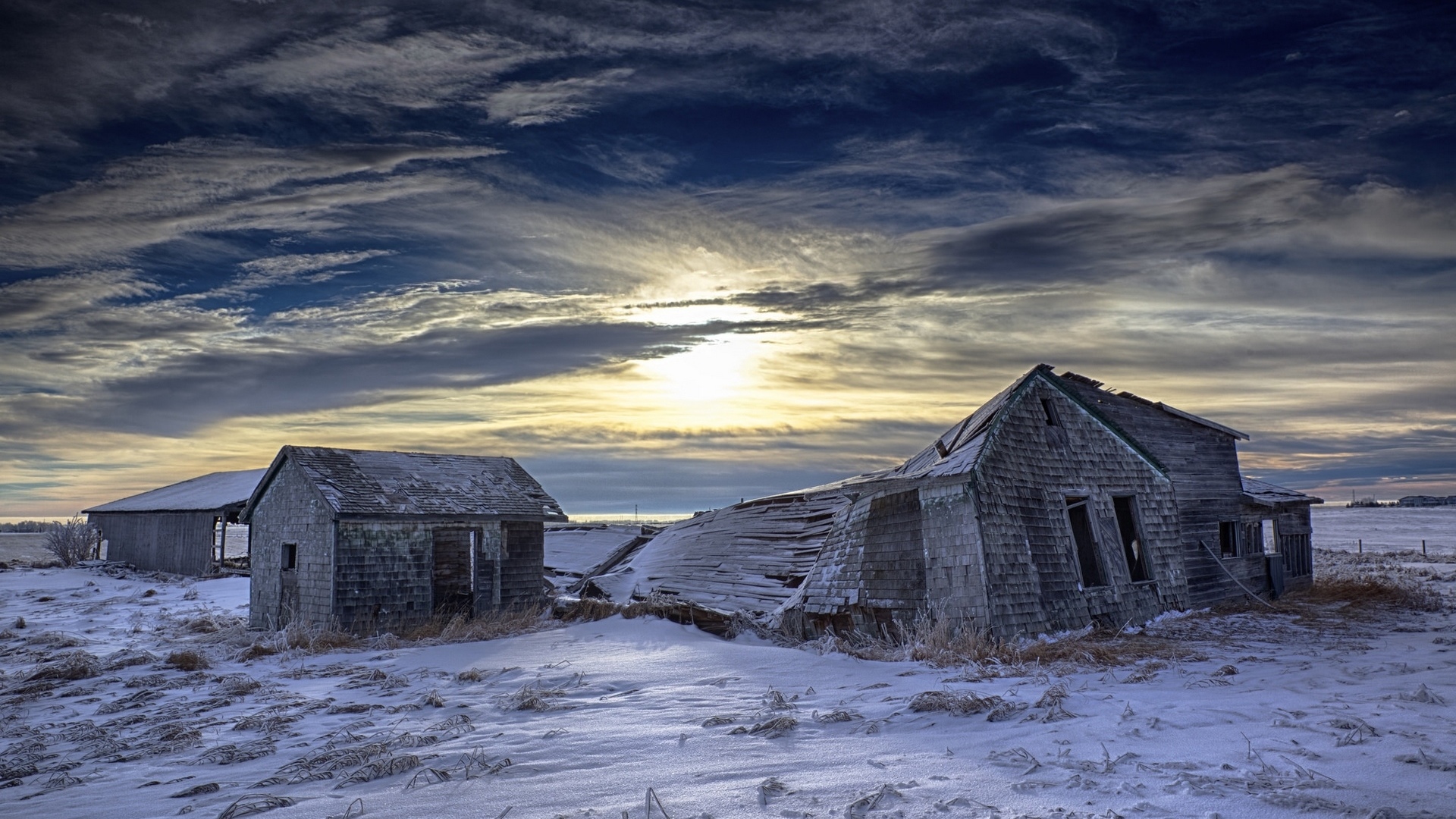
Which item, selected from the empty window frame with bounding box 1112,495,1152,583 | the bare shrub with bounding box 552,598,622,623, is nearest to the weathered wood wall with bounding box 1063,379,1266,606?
the empty window frame with bounding box 1112,495,1152,583

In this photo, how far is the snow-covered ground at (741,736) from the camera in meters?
6.45

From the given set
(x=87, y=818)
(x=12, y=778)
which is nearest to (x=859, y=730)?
(x=87, y=818)

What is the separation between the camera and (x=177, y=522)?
37.2m

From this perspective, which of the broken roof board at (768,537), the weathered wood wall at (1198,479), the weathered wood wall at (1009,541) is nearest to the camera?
the weathered wood wall at (1009,541)

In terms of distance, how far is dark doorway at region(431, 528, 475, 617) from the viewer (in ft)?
67.6

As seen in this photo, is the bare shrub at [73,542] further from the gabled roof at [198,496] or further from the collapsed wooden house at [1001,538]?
the collapsed wooden house at [1001,538]

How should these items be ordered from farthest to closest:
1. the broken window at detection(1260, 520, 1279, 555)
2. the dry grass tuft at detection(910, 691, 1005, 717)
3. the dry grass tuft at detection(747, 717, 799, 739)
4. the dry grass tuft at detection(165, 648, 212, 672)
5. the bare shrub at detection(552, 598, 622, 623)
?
the broken window at detection(1260, 520, 1279, 555), the bare shrub at detection(552, 598, 622, 623), the dry grass tuft at detection(165, 648, 212, 672), the dry grass tuft at detection(910, 691, 1005, 717), the dry grass tuft at detection(747, 717, 799, 739)

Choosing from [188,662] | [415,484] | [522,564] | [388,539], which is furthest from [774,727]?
[415,484]

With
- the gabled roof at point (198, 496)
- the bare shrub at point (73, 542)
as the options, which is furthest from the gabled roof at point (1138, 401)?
the bare shrub at point (73, 542)

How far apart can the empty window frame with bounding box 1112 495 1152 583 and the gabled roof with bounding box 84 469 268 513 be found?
31.7 metres

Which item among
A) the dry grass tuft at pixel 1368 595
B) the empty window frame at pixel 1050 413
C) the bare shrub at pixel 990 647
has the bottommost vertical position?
the dry grass tuft at pixel 1368 595

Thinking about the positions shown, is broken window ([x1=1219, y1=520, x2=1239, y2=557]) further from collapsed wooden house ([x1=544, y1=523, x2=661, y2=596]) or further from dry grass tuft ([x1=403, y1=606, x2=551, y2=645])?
dry grass tuft ([x1=403, y1=606, x2=551, y2=645])

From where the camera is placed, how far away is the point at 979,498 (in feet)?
45.9

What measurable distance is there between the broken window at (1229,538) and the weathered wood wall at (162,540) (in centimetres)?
3594
